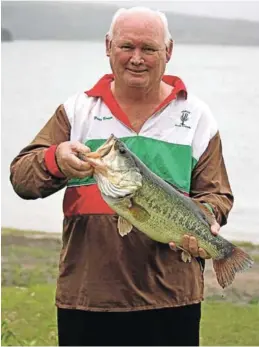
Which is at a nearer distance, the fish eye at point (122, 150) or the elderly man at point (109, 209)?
the fish eye at point (122, 150)

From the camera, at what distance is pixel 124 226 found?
2424 millimetres

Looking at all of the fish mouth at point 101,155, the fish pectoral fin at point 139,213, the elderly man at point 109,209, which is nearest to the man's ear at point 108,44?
the elderly man at point 109,209

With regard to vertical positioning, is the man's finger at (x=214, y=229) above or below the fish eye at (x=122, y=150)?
below

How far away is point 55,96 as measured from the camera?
20.8 ft

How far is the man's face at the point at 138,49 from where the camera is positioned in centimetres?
250

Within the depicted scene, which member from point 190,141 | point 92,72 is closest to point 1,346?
point 190,141

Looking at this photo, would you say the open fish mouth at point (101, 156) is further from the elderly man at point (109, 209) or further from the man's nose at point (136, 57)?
the man's nose at point (136, 57)

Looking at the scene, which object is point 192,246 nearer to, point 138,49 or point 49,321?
point 138,49

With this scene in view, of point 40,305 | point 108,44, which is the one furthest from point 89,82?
point 108,44

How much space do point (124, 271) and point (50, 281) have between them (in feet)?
9.94

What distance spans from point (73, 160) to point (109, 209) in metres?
0.26

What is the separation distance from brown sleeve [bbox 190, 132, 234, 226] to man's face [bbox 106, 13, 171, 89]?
323mm

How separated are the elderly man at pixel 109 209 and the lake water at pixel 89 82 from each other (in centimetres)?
315

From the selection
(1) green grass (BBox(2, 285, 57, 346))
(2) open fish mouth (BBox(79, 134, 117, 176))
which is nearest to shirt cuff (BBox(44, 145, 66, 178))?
(2) open fish mouth (BBox(79, 134, 117, 176))
